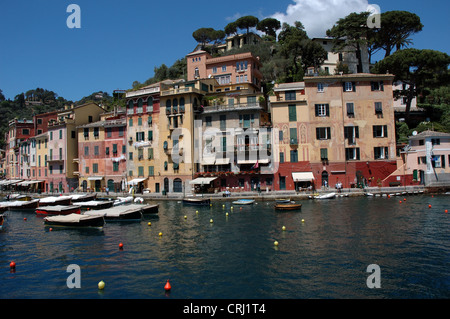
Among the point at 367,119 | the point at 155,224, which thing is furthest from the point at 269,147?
the point at 155,224

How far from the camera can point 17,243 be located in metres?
26.8

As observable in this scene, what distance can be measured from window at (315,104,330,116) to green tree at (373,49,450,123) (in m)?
14.0

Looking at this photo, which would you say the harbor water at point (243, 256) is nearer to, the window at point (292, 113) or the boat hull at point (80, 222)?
the boat hull at point (80, 222)

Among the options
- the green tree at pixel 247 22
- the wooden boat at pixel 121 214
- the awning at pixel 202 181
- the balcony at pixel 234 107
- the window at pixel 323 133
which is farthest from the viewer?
the green tree at pixel 247 22

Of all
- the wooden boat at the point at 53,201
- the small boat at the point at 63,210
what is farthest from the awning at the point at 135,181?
the small boat at the point at 63,210

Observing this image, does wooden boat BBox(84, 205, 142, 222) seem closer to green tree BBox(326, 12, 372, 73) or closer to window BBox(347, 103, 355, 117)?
window BBox(347, 103, 355, 117)

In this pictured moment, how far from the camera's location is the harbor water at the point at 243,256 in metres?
15.9

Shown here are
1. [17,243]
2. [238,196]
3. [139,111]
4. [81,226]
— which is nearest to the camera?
[17,243]

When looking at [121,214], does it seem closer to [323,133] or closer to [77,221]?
[77,221]

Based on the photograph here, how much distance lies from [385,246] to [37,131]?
83.7 metres

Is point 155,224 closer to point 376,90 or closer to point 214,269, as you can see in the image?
point 214,269

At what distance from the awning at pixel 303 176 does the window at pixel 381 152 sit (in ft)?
Answer: 34.6

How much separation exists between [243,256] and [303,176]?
104ft

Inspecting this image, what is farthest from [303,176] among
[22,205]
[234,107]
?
[22,205]
